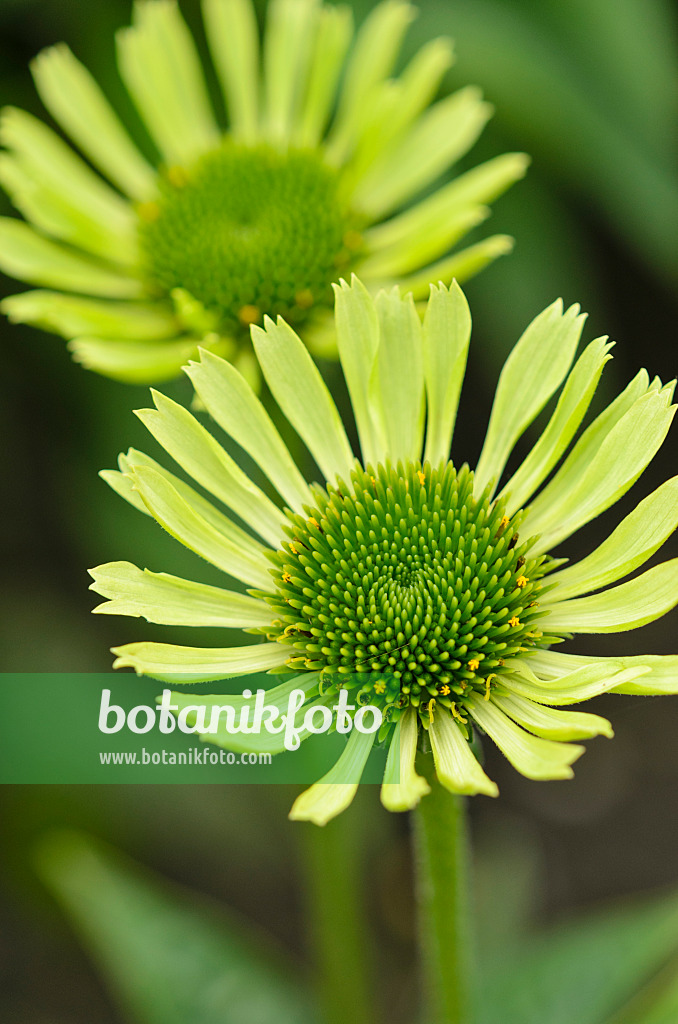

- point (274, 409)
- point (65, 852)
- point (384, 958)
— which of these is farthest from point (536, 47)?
point (384, 958)

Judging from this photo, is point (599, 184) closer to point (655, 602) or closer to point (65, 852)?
point (655, 602)

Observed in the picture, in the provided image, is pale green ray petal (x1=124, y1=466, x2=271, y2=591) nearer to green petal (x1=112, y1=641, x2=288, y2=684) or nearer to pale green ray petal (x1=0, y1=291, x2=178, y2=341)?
green petal (x1=112, y1=641, x2=288, y2=684)

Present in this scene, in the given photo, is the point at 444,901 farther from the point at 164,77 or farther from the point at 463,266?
the point at 164,77

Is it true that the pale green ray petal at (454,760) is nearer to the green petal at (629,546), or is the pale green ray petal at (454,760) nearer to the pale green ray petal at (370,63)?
the green petal at (629,546)

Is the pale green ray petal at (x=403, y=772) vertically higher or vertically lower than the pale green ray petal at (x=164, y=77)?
lower

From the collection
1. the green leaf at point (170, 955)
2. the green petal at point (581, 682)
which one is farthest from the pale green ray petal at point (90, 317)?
the green leaf at point (170, 955)

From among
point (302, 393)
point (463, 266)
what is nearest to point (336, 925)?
point (302, 393)

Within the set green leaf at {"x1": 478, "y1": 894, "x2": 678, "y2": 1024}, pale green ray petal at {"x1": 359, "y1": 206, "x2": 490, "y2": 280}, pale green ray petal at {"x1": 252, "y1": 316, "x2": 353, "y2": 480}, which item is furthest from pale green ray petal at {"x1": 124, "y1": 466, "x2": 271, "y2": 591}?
green leaf at {"x1": 478, "y1": 894, "x2": 678, "y2": 1024}
